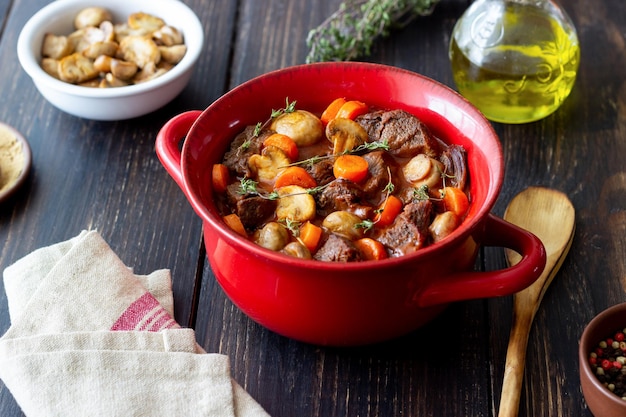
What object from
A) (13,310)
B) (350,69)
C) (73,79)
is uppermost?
(350,69)

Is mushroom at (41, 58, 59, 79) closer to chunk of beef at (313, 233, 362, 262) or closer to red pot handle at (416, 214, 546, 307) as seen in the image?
chunk of beef at (313, 233, 362, 262)

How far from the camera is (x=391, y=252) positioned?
6.00 feet

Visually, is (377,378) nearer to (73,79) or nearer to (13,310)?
(13,310)

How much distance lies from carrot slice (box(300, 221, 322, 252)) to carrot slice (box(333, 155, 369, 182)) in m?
0.17

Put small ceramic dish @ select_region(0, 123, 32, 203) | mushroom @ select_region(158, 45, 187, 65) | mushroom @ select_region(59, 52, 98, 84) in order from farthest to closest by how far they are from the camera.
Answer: mushroom @ select_region(158, 45, 187, 65)
mushroom @ select_region(59, 52, 98, 84)
small ceramic dish @ select_region(0, 123, 32, 203)

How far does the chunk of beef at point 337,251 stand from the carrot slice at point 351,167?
19 cm

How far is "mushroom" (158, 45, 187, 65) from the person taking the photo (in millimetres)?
2631

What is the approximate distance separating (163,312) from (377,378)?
21.1 inches

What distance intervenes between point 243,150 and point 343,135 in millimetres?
246

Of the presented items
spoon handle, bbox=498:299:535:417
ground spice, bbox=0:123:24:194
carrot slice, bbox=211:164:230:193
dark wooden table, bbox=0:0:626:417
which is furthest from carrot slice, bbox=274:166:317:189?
ground spice, bbox=0:123:24:194

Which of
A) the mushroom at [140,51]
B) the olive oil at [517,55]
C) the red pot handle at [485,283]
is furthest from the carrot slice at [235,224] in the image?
the olive oil at [517,55]

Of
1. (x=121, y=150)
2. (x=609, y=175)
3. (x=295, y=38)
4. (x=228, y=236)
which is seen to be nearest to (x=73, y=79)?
(x=121, y=150)

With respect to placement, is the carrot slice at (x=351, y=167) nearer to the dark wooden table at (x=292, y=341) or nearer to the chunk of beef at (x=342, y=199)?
the chunk of beef at (x=342, y=199)

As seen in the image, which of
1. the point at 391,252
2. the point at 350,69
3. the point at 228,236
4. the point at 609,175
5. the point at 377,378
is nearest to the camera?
the point at 228,236
